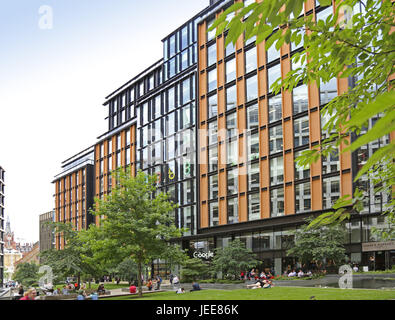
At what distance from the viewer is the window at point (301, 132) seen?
165 feet

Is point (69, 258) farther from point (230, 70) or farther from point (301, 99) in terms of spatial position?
point (230, 70)

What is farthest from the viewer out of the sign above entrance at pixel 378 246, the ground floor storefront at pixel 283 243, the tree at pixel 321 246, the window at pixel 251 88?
the window at pixel 251 88

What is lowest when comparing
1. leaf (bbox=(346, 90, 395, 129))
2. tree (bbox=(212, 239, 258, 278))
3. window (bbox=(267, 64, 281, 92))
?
tree (bbox=(212, 239, 258, 278))

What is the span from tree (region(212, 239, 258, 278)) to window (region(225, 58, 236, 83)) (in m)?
21.0

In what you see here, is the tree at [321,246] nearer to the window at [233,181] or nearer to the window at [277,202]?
the window at [277,202]

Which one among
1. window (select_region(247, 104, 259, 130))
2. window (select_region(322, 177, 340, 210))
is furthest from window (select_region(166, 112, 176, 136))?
window (select_region(322, 177, 340, 210))

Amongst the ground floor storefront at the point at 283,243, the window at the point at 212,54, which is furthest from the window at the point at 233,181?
the window at the point at 212,54

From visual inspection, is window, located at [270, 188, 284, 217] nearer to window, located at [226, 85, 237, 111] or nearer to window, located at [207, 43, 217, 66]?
window, located at [226, 85, 237, 111]

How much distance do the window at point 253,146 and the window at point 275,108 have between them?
2.74 m

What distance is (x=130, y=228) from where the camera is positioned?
3694 centimetres

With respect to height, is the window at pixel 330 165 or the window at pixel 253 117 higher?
the window at pixel 253 117

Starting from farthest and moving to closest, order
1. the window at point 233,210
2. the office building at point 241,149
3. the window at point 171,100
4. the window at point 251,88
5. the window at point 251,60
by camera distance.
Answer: the window at point 171,100
the window at point 233,210
the window at point 251,60
the window at point 251,88
the office building at point 241,149

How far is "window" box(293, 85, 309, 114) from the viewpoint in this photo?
50.6 meters
